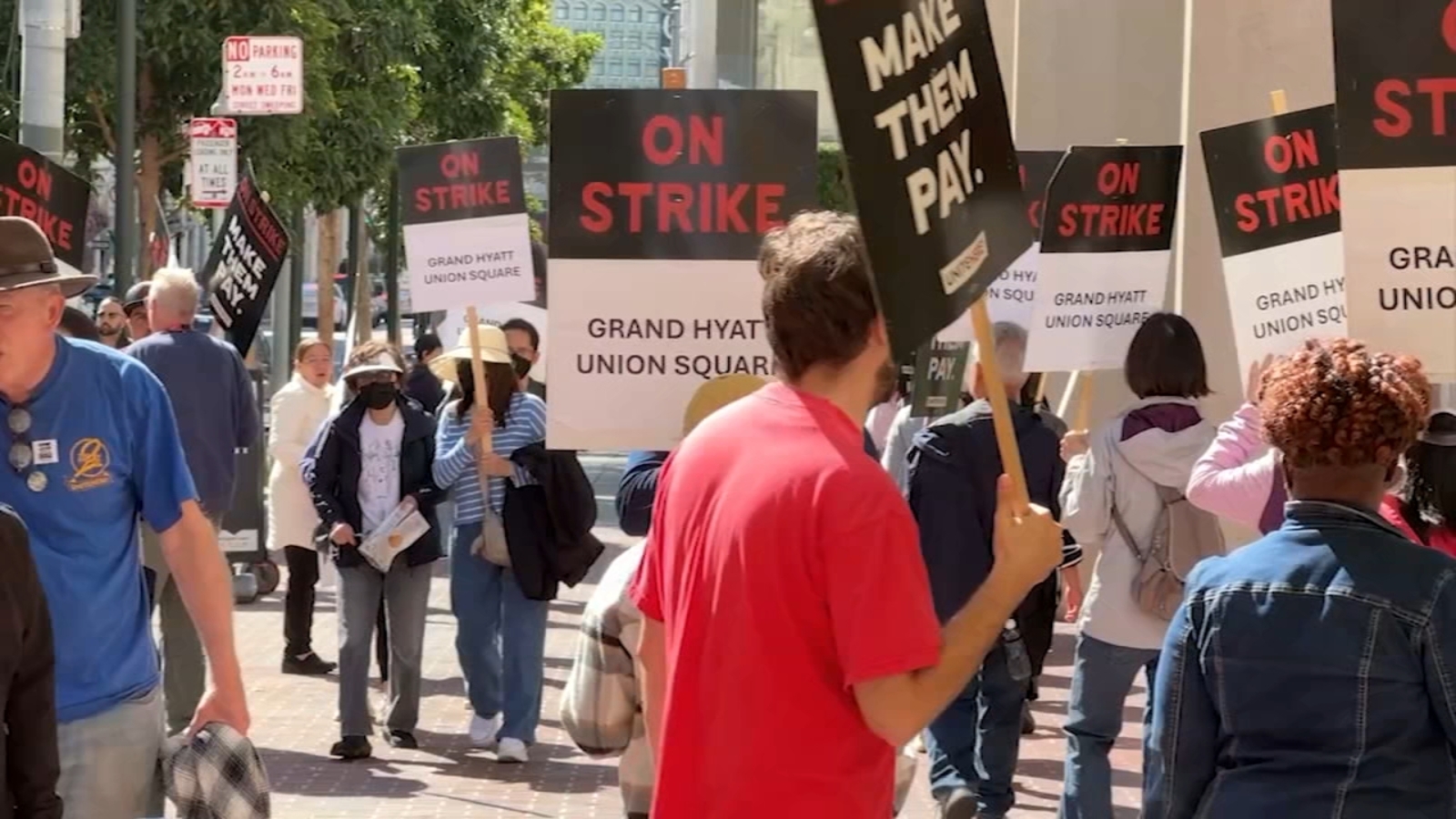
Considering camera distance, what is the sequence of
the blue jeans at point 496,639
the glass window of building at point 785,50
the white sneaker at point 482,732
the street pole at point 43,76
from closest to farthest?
the blue jeans at point 496,639 < the white sneaker at point 482,732 < the street pole at point 43,76 < the glass window of building at point 785,50

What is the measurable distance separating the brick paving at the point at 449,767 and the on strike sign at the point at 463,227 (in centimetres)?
193

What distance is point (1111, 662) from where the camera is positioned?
7.77m

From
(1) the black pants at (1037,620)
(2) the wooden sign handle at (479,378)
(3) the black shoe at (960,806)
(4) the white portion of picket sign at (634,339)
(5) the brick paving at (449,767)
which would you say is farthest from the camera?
(2) the wooden sign handle at (479,378)

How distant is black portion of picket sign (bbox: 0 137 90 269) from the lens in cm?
821

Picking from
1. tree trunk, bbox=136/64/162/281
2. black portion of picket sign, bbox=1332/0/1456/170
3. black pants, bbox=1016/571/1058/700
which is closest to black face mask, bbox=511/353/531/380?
black pants, bbox=1016/571/1058/700

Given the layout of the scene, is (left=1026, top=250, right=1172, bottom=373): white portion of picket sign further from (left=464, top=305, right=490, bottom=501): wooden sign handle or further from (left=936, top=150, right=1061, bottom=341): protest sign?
(left=464, top=305, right=490, bottom=501): wooden sign handle

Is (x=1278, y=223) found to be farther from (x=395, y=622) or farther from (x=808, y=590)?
(x=808, y=590)

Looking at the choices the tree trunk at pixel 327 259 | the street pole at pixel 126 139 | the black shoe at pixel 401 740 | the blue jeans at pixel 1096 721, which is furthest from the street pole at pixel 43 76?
the tree trunk at pixel 327 259

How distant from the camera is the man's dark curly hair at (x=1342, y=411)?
4141 mm

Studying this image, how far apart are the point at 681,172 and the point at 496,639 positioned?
4.46 m

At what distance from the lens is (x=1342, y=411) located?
4145 millimetres

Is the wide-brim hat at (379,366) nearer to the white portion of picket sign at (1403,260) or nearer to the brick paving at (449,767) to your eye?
the brick paving at (449,767)

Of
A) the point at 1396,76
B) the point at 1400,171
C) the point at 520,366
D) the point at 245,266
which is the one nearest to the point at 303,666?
the point at 520,366

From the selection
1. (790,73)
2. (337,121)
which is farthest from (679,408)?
(790,73)
